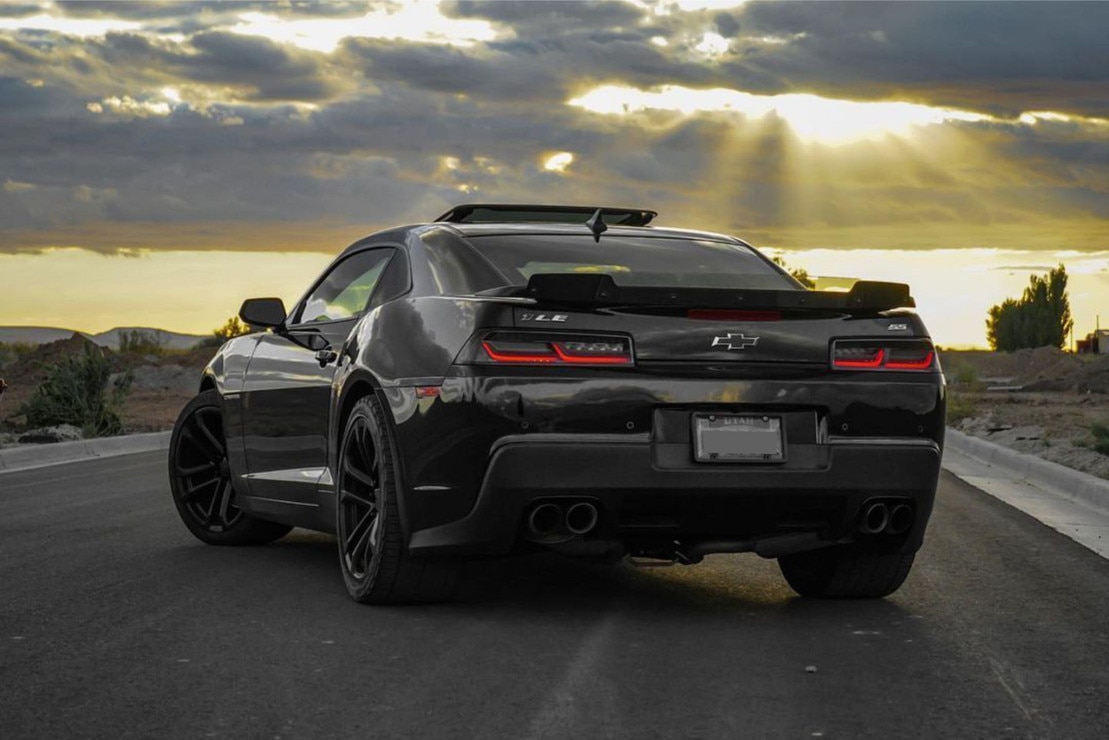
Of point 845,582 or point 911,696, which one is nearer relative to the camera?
point 911,696

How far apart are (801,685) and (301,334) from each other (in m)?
3.83

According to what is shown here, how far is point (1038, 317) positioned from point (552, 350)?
114 m

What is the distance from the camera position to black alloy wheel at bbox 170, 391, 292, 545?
10008mm

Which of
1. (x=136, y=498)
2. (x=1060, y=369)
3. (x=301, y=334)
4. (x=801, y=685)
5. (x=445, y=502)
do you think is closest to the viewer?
(x=801, y=685)

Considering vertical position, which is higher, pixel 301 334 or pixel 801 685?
pixel 301 334

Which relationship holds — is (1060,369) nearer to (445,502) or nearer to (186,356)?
(186,356)

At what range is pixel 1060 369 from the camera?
65.1m

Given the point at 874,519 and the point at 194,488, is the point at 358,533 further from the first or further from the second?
the point at 194,488

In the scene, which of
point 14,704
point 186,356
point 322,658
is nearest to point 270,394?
point 322,658

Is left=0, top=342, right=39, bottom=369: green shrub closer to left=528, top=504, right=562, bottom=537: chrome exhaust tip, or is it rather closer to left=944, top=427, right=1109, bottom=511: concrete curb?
left=944, top=427, right=1109, bottom=511: concrete curb

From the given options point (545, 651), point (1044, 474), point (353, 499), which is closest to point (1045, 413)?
point (1044, 474)

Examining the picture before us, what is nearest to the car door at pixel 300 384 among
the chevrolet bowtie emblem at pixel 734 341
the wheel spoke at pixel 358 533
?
the wheel spoke at pixel 358 533

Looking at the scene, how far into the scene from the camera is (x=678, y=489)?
6.83m

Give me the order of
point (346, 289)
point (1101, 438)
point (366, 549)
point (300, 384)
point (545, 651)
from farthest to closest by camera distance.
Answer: point (1101, 438)
point (346, 289)
point (300, 384)
point (366, 549)
point (545, 651)
